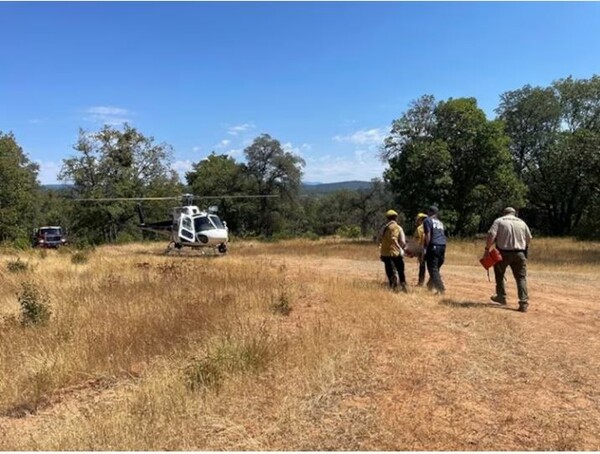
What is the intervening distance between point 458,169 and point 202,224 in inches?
853

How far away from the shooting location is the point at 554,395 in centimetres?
521

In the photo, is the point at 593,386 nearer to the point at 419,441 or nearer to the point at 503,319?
the point at 419,441

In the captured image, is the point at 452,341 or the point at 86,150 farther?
the point at 86,150

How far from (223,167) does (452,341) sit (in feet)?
200

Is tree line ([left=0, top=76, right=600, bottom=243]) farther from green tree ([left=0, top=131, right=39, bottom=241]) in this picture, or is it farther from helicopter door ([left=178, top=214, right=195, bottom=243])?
helicopter door ([left=178, top=214, right=195, bottom=243])

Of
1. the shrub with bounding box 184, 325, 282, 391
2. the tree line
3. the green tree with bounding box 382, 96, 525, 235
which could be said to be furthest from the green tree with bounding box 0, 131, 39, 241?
the shrub with bounding box 184, 325, 282, 391

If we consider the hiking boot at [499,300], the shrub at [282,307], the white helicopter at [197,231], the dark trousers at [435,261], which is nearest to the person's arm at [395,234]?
the dark trousers at [435,261]

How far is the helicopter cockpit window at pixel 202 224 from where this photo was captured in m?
26.0

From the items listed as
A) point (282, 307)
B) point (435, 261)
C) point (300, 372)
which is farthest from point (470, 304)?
point (300, 372)

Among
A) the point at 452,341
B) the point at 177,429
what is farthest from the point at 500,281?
the point at 177,429

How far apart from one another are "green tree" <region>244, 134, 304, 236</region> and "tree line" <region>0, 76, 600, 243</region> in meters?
0.11

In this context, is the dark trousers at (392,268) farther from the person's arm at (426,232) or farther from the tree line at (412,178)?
the tree line at (412,178)

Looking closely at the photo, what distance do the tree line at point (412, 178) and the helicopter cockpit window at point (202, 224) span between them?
57.0 ft

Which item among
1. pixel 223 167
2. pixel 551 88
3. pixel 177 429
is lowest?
pixel 177 429
